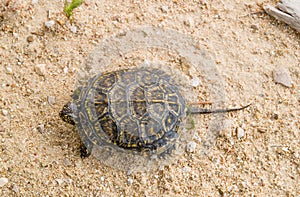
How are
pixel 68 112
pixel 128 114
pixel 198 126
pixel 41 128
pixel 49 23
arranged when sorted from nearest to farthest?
pixel 128 114
pixel 68 112
pixel 41 128
pixel 198 126
pixel 49 23

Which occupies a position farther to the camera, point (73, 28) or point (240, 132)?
point (73, 28)

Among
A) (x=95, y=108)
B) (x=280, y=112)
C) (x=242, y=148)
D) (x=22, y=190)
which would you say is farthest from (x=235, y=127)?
(x=22, y=190)

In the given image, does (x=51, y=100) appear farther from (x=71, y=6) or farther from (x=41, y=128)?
(x=71, y=6)

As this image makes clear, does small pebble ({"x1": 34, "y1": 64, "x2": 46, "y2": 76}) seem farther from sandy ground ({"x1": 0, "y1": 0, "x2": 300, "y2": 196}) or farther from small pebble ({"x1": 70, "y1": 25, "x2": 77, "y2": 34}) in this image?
small pebble ({"x1": 70, "y1": 25, "x2": 77, "y2": 34})

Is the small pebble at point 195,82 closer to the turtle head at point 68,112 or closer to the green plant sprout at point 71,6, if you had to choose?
the turtle head at point 68,112

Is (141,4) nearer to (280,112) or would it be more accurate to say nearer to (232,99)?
(232,99)

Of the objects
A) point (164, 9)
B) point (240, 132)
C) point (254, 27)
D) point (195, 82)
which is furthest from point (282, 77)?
point (164, 9)

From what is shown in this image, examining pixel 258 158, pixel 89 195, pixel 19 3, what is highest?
pixel 19 3

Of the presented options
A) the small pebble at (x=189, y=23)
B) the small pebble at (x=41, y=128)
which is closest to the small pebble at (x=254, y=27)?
the small pebble at (x=189, y=23)
